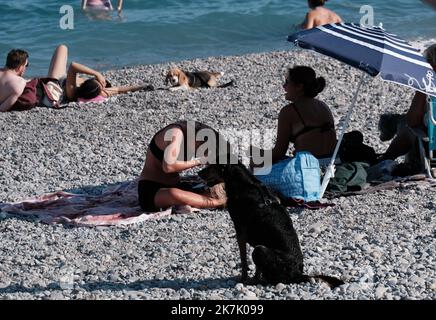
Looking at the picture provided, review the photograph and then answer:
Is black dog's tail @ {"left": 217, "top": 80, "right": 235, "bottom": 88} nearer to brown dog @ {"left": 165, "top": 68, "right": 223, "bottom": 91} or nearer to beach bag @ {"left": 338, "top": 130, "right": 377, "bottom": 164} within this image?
brown dog @ {"left": 165, "top": 68, "right": 223, "bottom": 91}

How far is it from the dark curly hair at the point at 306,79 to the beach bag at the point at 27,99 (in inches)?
175

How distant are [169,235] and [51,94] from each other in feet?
16.0

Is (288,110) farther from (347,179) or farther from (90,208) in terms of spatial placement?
(90,208)

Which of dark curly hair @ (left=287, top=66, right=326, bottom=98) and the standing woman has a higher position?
dark curly hair @ (left=287, top=66, right=326, bottom=98)

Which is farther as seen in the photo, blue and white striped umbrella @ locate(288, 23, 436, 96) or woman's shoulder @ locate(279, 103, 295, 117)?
woman's shoulder @ locate(279, 103, 295, 117)

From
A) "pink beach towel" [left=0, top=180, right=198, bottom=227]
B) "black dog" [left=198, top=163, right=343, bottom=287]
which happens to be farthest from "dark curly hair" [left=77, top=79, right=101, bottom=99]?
"black dog" [left=198, top=163, right=343, bottom=287]

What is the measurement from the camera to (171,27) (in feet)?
57.3

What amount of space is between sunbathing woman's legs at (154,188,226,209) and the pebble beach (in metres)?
0.10

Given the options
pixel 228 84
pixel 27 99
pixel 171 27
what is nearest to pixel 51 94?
pixel 27 99

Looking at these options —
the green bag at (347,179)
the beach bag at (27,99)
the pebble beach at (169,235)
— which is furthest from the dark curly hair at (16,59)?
the green bag at (347,179)

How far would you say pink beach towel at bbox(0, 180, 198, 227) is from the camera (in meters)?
6.85

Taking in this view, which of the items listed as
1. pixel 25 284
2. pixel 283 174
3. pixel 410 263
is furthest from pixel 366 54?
pixel 25 284

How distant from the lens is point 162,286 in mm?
5535

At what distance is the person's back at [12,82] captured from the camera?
10.8 metres
